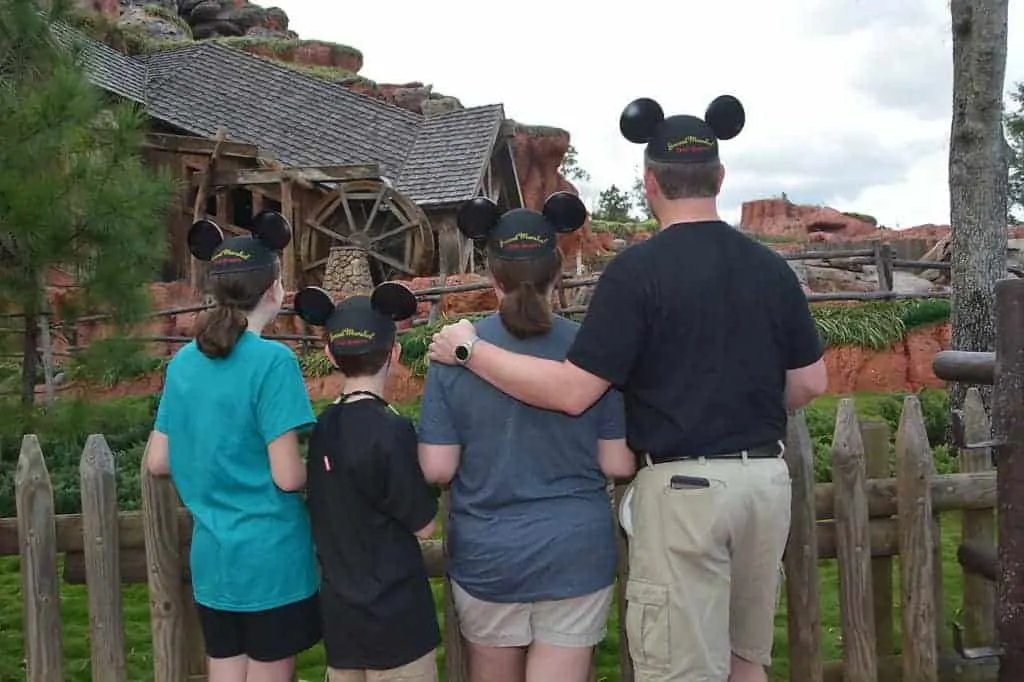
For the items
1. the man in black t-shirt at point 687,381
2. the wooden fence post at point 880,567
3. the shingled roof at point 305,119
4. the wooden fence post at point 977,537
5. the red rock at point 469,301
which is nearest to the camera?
the man in black t-shirt at point 687,381

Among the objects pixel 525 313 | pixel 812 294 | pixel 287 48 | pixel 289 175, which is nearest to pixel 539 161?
pixel 287 48

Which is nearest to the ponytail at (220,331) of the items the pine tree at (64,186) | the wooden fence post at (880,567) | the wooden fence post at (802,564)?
the wooden fence post at (802,564)

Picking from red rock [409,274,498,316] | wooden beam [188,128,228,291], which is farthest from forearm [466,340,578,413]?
wooden beam [188,128,228,291]

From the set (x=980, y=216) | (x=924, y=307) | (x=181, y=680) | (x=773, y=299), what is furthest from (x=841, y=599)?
(x=924, y=307)

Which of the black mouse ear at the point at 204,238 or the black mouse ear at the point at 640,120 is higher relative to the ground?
the black mouse ear at the point at 640,120

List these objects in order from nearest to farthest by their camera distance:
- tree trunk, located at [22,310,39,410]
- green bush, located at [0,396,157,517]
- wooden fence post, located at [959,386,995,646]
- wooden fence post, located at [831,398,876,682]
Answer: wooden fence post, located at [831,398,876,682]
wooden fence post, located at [959,386,995,646]
green bush, located at [0,396,157,517]
tree trunk, located at [22,310,39,410]

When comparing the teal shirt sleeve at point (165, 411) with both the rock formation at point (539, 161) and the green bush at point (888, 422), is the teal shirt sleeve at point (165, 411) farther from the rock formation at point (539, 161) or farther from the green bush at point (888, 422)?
the rock formation at point (539, 161)

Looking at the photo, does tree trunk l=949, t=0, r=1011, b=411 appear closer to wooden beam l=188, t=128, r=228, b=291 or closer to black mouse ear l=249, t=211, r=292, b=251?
black mouse ear l=249, t=211, r=292, b=251

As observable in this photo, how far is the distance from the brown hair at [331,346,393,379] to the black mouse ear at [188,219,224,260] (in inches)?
20.7

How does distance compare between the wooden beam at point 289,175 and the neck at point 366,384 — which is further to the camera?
the wooden beam at point 289,175

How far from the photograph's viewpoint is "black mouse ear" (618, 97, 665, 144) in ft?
7.61

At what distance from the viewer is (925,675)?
331 cm

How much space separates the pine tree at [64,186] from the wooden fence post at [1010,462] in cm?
433

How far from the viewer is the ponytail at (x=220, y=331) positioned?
2426mm
